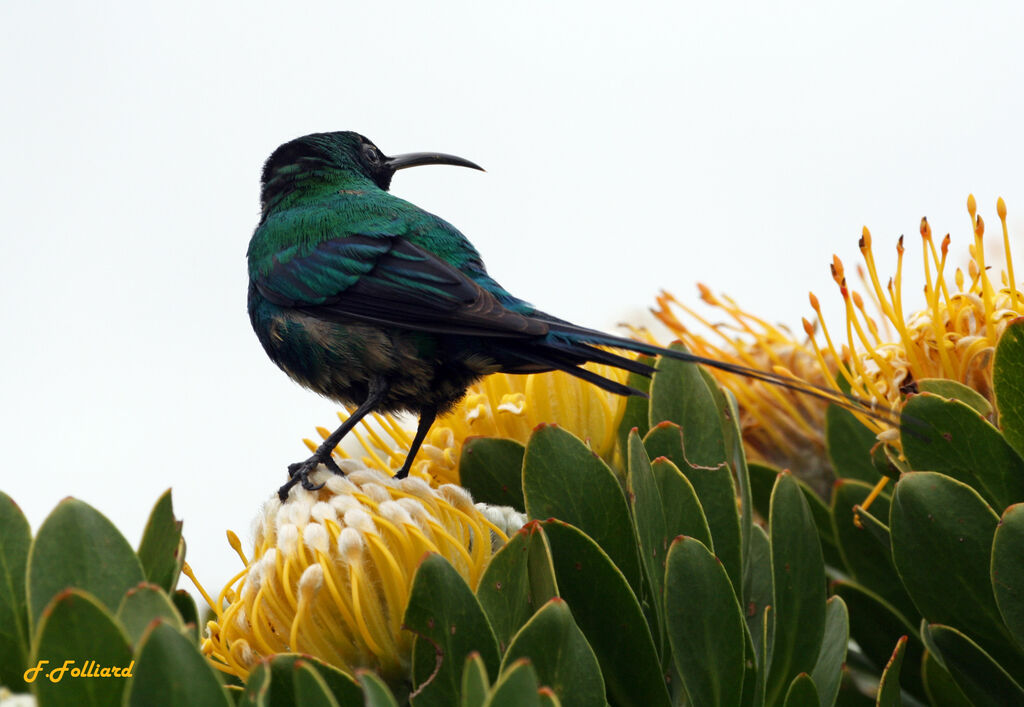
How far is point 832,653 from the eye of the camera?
1.54 m

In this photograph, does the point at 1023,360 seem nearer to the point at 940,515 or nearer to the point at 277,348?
the point at 940,515

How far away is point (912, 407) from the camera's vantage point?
1.47 meters

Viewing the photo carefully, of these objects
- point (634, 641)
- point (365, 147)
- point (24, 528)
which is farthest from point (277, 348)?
point (634, 641)

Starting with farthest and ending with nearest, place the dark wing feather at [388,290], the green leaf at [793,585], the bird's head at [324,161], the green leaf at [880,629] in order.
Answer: the bird's head at [324,161] < the dark wing feather at [388,290] < the green leaf at [880,629] < the green leaf at [793,585]

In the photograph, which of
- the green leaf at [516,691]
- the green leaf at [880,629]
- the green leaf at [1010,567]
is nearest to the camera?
the green leaf at [516,691]

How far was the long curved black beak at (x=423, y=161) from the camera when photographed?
292 centimetres

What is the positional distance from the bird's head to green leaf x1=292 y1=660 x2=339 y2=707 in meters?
1.93

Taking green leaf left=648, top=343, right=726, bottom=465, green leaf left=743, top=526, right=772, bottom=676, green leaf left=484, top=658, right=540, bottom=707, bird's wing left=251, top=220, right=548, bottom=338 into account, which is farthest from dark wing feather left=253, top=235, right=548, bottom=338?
green leaf left=484, top=658, right=540, bottom=707

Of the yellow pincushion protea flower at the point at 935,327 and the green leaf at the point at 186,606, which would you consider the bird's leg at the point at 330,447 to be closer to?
the green leaf at the point at 186,606

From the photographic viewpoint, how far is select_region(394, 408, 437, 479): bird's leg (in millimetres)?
1949

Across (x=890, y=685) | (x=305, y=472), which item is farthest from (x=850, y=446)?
(x=305, y=472)

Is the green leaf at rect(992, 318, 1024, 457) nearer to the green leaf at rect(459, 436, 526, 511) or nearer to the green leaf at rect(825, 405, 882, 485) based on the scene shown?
the green leaf at rect(825, 405, 882, 485)

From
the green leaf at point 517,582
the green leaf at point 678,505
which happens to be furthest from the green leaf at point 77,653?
the green leaf at point 678,505

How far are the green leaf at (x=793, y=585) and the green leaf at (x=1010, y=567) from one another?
9.8 inches
